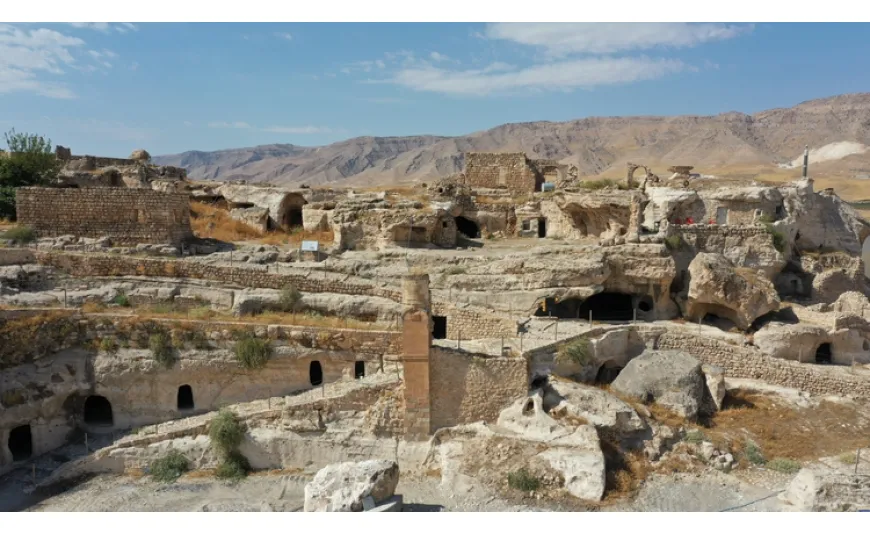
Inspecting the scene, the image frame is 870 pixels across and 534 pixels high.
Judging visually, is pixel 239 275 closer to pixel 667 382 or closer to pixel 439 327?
pixel 439 327

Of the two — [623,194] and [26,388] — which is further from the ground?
[623,194]

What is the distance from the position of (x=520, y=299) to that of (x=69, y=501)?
11090 millimetres

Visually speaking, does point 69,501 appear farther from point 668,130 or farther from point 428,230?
point 668,130

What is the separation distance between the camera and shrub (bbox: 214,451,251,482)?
11.7m

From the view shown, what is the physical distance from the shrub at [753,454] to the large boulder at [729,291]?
4.80 m

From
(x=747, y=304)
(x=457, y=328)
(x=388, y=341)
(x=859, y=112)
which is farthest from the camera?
(x=859, y=112)

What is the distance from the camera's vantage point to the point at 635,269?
1703 cm

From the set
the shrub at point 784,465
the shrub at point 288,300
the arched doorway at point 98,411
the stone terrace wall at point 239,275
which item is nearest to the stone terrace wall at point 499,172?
the stone terrace wall at point 239,275

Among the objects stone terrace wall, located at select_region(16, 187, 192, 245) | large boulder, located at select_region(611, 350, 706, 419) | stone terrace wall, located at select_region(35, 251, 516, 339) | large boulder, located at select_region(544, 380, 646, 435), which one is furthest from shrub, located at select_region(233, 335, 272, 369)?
large boulder, located at select_region(611, 350, 706, 419)

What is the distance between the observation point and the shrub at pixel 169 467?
11578mm

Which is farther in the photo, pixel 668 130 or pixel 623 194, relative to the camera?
pixel 668 130

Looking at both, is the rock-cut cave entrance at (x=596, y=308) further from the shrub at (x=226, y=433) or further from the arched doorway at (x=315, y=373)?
the shrub at (x=226, y=433)

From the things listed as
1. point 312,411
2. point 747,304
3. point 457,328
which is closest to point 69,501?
point 312,411

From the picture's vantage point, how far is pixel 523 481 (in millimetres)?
10695
